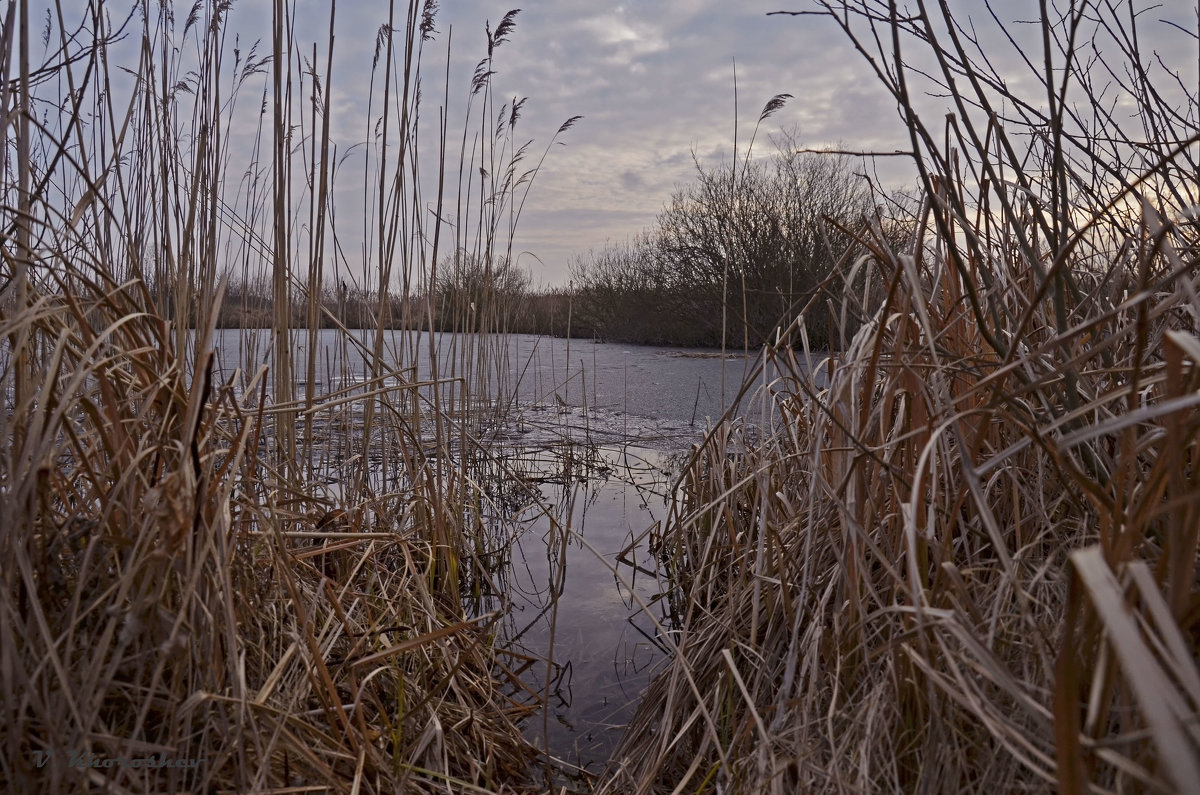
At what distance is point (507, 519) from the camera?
96.4 inches

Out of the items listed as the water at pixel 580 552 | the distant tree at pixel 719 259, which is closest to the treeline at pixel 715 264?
the distant tree at pixel 719 259

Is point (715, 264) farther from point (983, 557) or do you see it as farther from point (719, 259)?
point (983, 557)

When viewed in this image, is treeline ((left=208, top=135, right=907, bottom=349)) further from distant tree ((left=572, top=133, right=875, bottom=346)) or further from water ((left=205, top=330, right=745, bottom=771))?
water ((left=205, top=330, right=745, bottom=771))

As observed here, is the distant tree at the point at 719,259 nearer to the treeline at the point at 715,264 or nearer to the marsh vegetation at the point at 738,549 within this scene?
the treeline at the point at 715,264

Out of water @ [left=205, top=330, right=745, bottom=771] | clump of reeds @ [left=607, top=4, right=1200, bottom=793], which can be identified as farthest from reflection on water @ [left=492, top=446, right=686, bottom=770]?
clump of reeds @ [left=607, top=4, right=1200, bottom=793]

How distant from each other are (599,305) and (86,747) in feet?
46.3

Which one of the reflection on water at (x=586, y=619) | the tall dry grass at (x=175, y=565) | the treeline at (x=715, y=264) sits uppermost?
the treeline at (x=715, y=264)

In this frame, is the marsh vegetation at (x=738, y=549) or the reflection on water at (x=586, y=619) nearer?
the marsh vegetation at (x=738, y=549)

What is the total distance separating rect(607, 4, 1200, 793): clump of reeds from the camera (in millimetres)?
498

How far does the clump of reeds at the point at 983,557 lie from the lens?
0.50 meters

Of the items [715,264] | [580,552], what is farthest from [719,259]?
[580,552]

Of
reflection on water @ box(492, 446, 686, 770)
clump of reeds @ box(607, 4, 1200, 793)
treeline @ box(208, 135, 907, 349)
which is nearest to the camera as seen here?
clump of reeds @ box(607, 4, 1200, 793)

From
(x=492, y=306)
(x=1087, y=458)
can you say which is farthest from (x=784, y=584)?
(x=492, y=306)

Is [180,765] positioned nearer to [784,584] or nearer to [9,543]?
[9,543]
